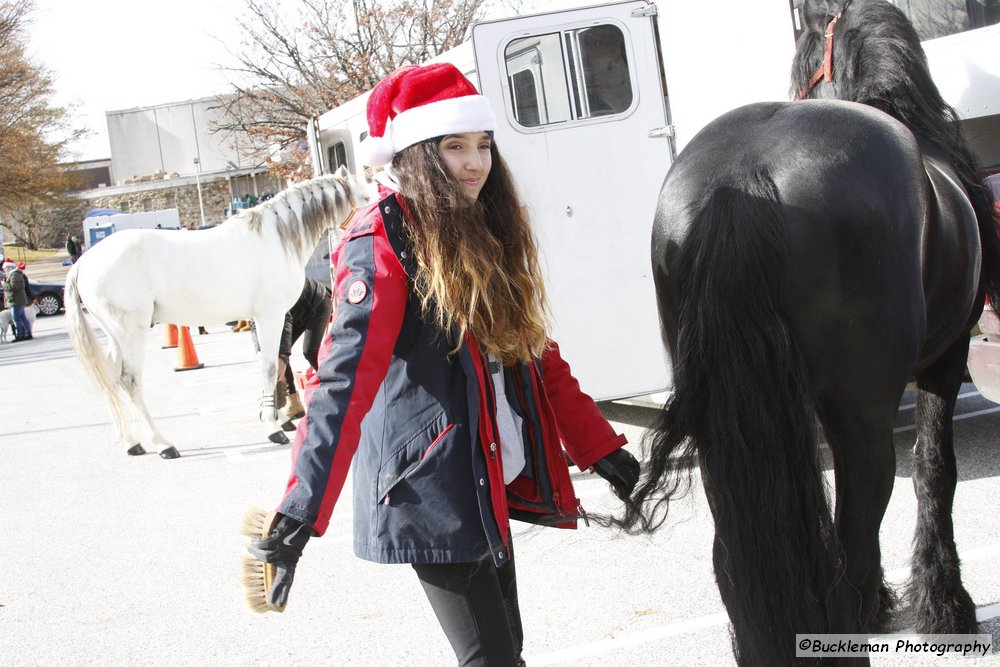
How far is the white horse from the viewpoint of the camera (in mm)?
7422

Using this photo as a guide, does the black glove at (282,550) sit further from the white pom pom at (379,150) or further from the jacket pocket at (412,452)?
the white pom pom at (379,150)

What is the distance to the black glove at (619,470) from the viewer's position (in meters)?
2.35

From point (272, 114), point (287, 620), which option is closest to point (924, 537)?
point (287, 620)

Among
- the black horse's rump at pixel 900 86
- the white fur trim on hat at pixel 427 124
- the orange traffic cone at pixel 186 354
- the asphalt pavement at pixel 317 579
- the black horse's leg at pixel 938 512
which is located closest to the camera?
the white fur trim on hat at pixel 427 124

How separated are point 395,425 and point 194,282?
6.10m

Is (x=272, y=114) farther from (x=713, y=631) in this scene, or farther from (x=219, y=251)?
(x=713, y=631)

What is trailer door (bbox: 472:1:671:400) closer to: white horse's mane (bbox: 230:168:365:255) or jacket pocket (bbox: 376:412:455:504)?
white horse's mane (bbox: 230:168:365:255)

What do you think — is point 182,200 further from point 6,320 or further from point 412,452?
point 412,452

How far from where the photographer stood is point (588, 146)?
5523 mm

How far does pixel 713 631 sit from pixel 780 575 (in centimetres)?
129

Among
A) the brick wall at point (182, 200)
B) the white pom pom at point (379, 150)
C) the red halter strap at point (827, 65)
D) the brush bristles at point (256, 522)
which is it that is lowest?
the brush bristles at point (256, 522)

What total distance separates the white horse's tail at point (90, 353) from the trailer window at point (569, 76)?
4.04 meters

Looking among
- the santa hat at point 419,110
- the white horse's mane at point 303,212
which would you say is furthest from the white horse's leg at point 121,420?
the santa hat at point 419,110

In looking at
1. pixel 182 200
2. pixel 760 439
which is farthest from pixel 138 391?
pixel 182 200
